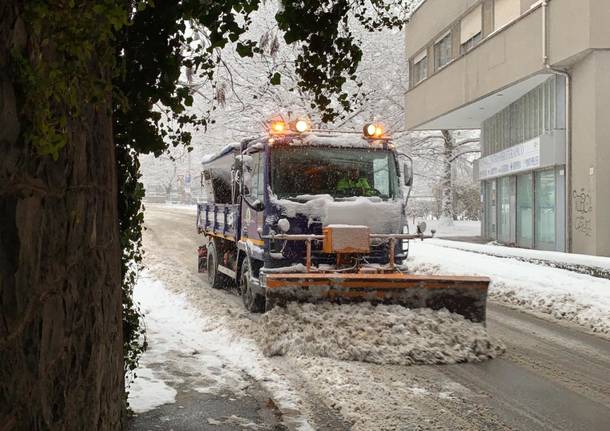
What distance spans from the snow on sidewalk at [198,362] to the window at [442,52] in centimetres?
1900

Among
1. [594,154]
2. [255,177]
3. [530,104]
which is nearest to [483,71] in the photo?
[530,104]

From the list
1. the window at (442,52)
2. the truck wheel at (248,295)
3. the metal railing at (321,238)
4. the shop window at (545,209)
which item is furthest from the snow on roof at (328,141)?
the window at (442,52)

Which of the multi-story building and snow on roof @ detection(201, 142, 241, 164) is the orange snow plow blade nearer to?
snow on roof @ detection(201, 142, 241, 164)

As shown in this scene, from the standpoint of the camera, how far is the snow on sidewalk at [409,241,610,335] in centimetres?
902

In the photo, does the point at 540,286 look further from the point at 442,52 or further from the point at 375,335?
the point at 442,52

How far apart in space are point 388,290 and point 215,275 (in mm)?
5116

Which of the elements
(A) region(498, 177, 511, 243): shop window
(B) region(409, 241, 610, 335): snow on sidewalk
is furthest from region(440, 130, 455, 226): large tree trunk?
(B) region(409, 241, 610, 335): snow on sidewalk

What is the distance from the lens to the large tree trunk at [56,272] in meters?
1.81

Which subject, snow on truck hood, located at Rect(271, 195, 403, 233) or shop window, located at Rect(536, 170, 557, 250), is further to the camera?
shop window, located at Rect(536, 170, 557, 250)

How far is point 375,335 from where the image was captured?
6.48 meters

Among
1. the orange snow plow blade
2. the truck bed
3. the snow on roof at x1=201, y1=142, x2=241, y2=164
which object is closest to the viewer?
the orange snow plow blade

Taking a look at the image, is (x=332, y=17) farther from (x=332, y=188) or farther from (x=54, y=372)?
(x=332, y=188)

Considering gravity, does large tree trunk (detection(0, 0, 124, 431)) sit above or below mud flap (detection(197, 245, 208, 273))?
above

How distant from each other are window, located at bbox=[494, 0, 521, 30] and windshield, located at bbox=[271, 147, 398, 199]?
1218cm
